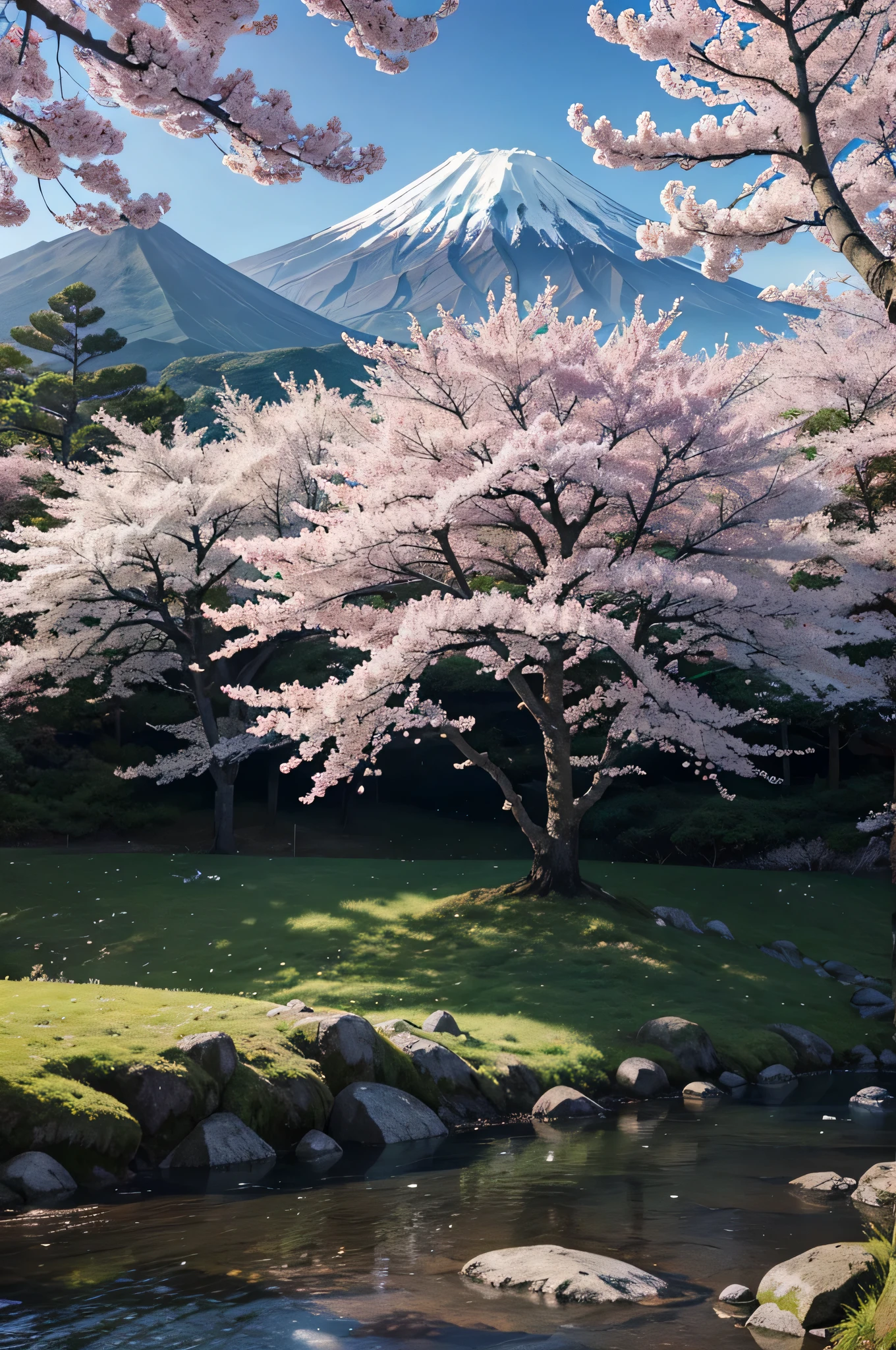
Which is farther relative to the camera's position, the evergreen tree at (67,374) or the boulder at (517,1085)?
the evergreen tree at (67,374)

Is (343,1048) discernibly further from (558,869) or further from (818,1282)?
(558,869)

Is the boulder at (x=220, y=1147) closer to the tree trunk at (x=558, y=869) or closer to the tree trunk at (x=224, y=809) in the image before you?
the tree trunk at (x=558, y=869)

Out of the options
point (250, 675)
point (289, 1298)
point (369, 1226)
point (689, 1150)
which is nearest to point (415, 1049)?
point (689, 1150)

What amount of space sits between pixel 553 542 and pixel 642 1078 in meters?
8.75

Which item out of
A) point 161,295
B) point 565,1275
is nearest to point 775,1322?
point 565,1275

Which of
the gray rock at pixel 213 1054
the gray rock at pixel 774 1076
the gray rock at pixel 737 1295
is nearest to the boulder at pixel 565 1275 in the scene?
the gray rock at pixel 737 1295

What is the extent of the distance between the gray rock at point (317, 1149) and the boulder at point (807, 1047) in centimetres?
618

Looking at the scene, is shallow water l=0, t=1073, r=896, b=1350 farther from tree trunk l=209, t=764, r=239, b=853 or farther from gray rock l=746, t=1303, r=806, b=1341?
tree trunk l=209, t=764, r=239, b=853

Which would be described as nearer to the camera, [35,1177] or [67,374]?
[35,1177]

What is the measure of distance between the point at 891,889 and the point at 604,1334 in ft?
56.0

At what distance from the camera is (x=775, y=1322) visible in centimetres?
477

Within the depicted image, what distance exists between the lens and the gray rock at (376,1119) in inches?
338

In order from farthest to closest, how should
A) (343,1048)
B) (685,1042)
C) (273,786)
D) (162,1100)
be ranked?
(273,786) → (685,1042) → (343,1048) → (162,1100)

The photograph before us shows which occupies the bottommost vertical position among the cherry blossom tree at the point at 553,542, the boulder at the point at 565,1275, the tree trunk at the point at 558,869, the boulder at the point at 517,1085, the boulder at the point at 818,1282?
the boulder at the point at 517,1085
